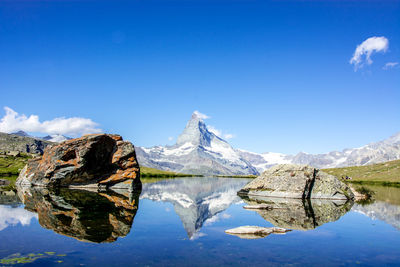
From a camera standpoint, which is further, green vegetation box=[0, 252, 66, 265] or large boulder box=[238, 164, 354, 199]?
large boulder box=[238, 164, 354, 199]

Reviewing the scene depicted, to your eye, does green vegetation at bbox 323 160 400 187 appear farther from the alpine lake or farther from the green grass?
the green grass

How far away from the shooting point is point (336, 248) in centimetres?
1998

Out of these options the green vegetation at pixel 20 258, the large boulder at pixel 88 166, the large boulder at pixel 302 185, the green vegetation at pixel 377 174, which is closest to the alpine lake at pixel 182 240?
the green vegetation at pixel 20 258

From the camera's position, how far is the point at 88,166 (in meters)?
67.1

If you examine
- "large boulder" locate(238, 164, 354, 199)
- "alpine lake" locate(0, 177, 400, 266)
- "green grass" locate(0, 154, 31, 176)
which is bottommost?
"alpine lake" locate(0, 177, 400, 266)

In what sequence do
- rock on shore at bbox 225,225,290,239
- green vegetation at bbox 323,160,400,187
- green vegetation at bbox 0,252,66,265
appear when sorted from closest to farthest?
green vegetation at bbox 0,252,66,265 → rock on shore at bbox 225,225,290,239 → green vegetation at bbox 323,160,400,187

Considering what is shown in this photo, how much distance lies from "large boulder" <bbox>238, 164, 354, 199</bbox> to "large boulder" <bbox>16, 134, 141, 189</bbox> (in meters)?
32.7

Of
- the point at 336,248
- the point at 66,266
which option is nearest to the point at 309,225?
the point at 336,248

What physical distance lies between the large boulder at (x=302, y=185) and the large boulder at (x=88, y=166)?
1288 inches

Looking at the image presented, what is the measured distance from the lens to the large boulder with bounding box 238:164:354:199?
180 ft

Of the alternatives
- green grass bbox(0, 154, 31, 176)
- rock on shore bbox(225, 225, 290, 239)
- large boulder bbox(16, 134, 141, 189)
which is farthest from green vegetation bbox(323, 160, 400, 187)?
green grass bbox(0, 154, 31, 176)

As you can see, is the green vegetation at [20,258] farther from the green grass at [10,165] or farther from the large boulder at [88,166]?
the green grass at [10,165]

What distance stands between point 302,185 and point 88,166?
47.0 metres

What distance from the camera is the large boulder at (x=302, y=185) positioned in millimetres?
54844
